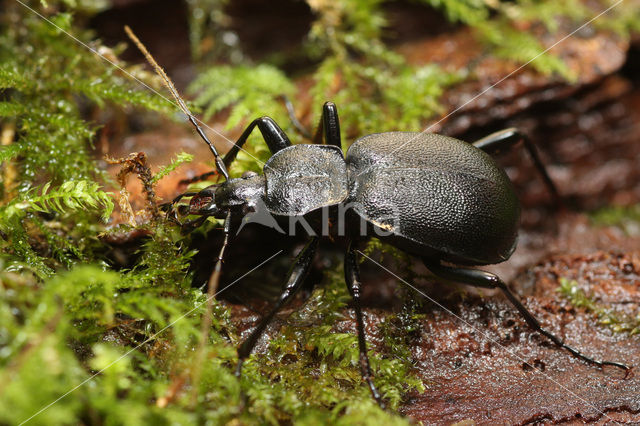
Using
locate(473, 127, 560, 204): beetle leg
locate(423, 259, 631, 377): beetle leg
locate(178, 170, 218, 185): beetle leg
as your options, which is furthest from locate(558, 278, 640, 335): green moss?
locate(178, 170, 218, 185): beetle leg

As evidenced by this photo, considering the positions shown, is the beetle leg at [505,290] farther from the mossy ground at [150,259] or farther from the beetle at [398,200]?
the mossy ground at [150,259]

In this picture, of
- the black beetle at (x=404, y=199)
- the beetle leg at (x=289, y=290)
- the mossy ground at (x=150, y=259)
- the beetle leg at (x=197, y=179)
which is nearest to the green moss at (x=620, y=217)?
the mossy ground at (x=150, y=259)

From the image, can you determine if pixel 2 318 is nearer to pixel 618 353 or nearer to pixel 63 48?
pixel 63 48

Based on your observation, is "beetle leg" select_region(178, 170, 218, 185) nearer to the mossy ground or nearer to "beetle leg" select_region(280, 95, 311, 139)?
the mossy ground

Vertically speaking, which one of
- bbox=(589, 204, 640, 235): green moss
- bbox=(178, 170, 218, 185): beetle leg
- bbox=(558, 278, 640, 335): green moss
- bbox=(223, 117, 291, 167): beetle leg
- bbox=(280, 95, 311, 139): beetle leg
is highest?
bbox=(280, 95, 311, 139): beetle leg

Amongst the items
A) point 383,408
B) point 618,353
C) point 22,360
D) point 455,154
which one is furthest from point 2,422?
point 618,353

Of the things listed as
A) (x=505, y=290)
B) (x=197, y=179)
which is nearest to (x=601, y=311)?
(x=505, y=290)
